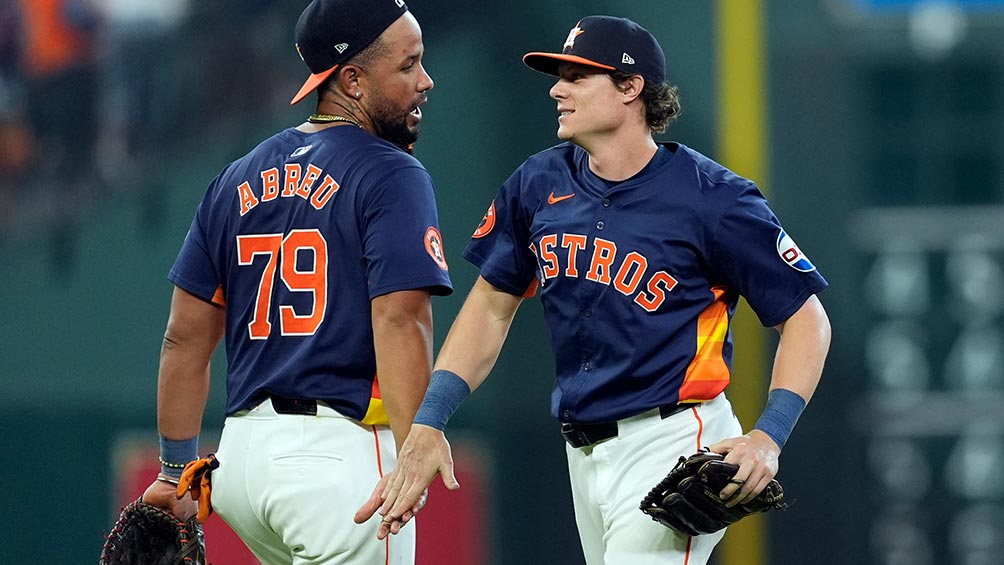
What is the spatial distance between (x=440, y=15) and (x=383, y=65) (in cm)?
323

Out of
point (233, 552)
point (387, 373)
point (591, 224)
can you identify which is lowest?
point (233, 552)

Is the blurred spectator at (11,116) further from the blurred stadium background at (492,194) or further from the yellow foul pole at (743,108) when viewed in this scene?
the yellow foul pole at (743,108)

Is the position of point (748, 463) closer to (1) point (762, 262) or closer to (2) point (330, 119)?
(1) point (762, 262)

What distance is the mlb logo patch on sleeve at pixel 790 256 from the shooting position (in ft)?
9.66

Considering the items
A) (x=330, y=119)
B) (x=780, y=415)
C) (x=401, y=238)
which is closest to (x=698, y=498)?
(x=780, y=415)

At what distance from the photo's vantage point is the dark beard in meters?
3.15

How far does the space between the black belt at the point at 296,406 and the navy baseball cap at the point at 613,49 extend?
863mm

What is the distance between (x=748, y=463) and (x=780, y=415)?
0.55ft

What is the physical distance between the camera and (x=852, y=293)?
6.06m

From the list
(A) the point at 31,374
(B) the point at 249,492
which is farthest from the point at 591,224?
(A) the point at 31,374

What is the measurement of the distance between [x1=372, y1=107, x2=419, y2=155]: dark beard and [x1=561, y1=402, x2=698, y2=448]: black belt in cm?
70

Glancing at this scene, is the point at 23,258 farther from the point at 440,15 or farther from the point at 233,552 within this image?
the point at 440,15

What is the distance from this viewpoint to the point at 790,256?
2.95 meters

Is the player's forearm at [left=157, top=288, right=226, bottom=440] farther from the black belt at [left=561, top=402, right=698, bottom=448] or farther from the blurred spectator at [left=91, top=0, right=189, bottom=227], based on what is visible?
the blurred spectator at [left=91, top=0, right=189, bottom=227]
